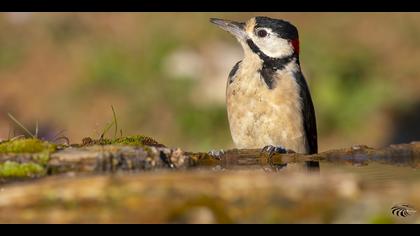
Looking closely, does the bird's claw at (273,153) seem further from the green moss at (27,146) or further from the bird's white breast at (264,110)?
the green moss at (27,146)

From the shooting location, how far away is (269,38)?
7023 millimetres

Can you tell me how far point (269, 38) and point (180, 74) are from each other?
18.1 ft

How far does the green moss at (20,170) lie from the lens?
448cm

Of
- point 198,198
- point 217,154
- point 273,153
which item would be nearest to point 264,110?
point 273,153

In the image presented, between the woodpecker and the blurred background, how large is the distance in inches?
170

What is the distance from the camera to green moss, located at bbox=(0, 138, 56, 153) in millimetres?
4707

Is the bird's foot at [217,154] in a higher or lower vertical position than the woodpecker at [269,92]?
lower

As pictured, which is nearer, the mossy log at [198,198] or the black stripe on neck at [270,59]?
the mossy log at [198,198]

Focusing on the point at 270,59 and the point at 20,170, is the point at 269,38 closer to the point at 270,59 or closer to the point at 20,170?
the point at 270,59

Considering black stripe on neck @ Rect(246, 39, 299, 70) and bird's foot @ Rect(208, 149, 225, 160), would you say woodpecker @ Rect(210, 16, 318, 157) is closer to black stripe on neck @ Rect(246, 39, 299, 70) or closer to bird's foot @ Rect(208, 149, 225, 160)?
black stripe on neck @ Rect(246, 39, 299, 70)

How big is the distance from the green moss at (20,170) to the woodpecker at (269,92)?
243cm

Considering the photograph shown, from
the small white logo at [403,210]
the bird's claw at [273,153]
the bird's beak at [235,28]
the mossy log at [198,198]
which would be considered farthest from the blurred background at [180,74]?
the small white logo at [403,210]
